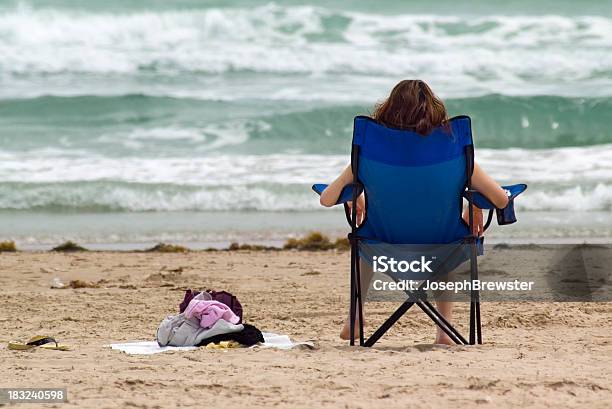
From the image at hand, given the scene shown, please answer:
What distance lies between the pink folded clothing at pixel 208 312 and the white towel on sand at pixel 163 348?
0.57 ft

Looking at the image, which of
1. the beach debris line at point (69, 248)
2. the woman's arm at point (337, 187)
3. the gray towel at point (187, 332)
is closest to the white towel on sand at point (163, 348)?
the gray towel at point (187, 332)

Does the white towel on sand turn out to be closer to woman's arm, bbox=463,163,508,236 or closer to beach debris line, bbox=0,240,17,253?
woman's arm, bbox=463,163,508,236

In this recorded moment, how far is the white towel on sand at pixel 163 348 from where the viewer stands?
16.9 feet

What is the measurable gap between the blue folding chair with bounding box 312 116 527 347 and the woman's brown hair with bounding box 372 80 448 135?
4 cm

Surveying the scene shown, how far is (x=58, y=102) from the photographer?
60.4ft

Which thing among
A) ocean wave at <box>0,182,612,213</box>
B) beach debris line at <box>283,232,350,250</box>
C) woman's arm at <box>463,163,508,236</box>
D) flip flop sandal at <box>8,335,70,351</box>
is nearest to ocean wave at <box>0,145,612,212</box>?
ocean wave at <box>0,182,612,213</box>

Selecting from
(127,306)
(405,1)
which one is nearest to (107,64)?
(405,1)

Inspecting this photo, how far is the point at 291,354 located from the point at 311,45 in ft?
58.0

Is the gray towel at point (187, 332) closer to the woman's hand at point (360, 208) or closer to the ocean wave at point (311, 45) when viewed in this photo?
the woman's hand at point (360, 208)

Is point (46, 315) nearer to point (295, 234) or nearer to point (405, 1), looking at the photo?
point (295, 234)

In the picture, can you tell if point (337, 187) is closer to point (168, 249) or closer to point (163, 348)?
point (163, 348)

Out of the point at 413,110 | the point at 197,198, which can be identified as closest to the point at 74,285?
the point at 413,110

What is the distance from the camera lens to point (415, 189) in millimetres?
4965

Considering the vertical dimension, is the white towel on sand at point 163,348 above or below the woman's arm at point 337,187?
below
